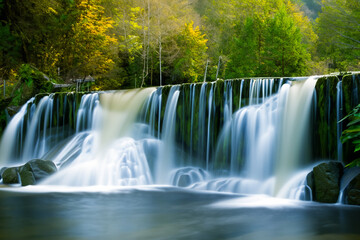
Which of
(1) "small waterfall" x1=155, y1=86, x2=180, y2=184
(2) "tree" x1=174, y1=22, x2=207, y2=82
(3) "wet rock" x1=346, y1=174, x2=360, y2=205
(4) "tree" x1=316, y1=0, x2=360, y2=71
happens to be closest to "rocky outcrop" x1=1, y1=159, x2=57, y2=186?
(1) "small waterfall" x1=155, y1=86, x2=180, y2=184

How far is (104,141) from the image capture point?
1402 centimetres

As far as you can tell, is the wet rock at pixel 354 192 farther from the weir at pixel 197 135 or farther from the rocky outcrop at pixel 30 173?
the rocky outcrop at pixel 30 173

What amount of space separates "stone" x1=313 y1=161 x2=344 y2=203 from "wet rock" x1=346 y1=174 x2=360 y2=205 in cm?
27

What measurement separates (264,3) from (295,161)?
1533 inches

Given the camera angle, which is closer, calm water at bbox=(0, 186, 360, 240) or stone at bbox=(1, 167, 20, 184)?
calm water at bbox=(0, 186, 360, 240)

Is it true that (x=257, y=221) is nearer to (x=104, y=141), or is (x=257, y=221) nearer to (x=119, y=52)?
(x=104, y=141)

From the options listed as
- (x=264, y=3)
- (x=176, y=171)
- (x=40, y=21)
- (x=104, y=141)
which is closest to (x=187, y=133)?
(x=176, y=171)

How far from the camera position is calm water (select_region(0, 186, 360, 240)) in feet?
20.7

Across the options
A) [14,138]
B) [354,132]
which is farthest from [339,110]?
[14,138]

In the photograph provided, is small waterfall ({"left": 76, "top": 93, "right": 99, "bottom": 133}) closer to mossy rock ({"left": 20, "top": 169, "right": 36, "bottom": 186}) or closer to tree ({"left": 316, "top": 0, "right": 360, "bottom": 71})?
mossy rock ({"left": 20, "top": 169, "right": 36, "bottom": 186})

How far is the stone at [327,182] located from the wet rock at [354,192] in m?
0.27

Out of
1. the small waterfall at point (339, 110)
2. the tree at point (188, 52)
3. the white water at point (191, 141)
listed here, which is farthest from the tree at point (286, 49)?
the small waterfall at point (339, 110)

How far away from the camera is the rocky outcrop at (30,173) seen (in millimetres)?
11570

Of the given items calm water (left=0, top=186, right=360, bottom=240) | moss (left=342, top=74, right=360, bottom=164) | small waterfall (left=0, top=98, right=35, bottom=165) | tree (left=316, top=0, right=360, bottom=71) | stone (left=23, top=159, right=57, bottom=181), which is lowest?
calm water (left=0, top=186, right=360, bottom=240)
